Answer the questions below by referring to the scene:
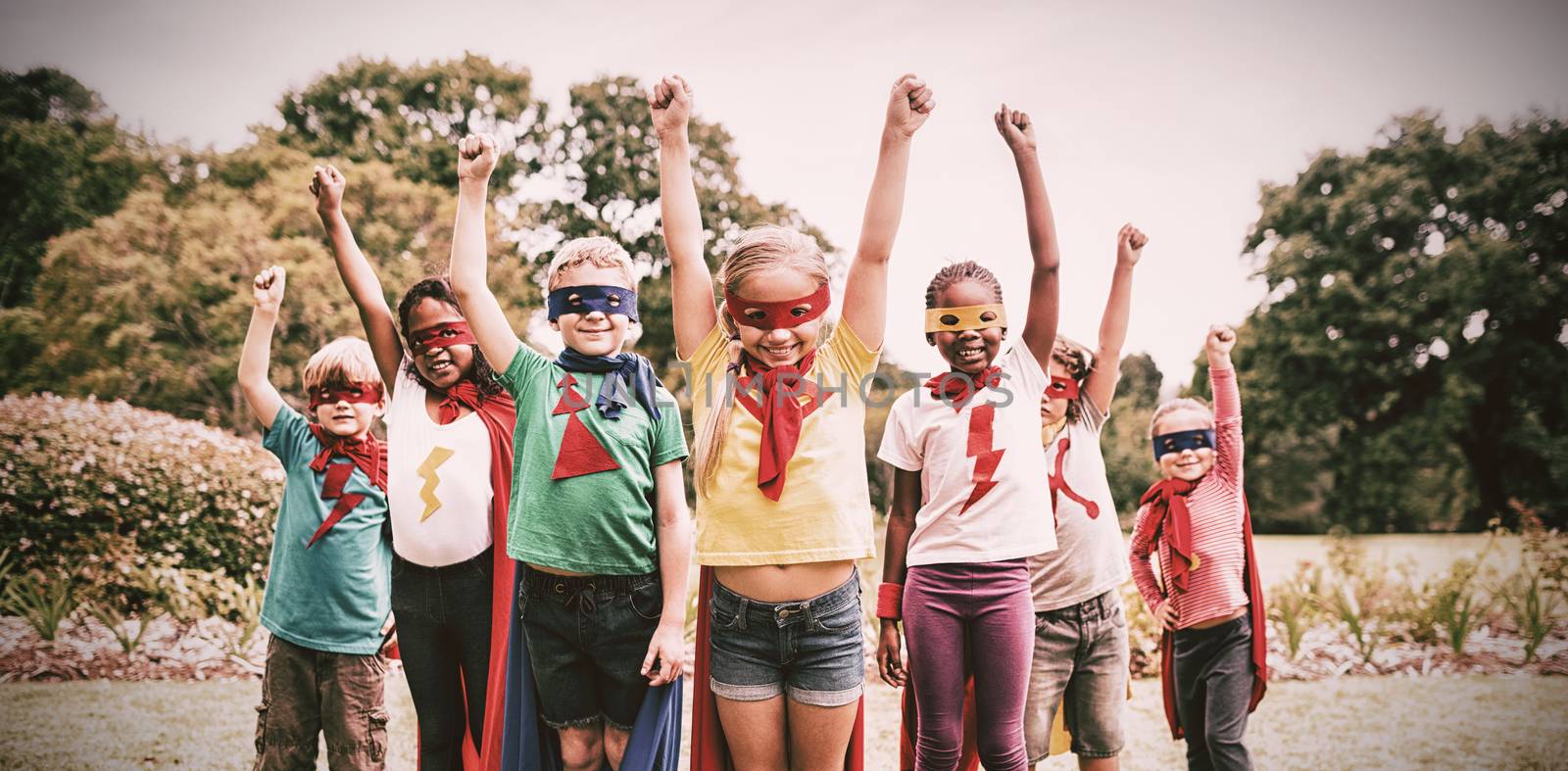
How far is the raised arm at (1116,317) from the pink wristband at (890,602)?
1.20m

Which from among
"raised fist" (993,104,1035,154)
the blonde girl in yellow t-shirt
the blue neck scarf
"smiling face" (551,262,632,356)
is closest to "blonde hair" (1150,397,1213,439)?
"raised fist" (993,104,1035,154)

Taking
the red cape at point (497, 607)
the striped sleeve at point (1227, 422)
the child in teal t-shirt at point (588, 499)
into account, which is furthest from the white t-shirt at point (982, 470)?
the red cape at point (497, 607)

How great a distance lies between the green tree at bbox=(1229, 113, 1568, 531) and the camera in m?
12.8

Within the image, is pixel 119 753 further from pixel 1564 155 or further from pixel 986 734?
pixel 1564 155

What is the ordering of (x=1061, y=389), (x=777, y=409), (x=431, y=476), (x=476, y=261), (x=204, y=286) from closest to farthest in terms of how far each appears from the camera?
(x=777, y=409) < (x=476, y=261) < (x=431, y=476) < (x=1061, y=389) < (x=204, y=286)

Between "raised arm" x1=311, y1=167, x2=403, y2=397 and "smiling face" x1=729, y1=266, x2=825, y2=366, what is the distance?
1351 mm

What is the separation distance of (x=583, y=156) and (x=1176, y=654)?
1207cm

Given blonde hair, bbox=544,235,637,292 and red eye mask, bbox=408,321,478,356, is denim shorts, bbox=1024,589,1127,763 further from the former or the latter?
red eye mask, bbox=408,321,478,356

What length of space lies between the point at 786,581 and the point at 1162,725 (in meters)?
4.45

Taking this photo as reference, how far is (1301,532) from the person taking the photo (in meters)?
13.9

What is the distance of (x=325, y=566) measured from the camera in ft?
10.8

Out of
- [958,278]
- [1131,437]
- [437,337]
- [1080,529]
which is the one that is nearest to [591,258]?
[437,337]

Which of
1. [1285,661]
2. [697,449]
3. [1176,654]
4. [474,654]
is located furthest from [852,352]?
[1285,661]

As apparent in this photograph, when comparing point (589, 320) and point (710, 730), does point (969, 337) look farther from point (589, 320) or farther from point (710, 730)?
point (710, 730)
